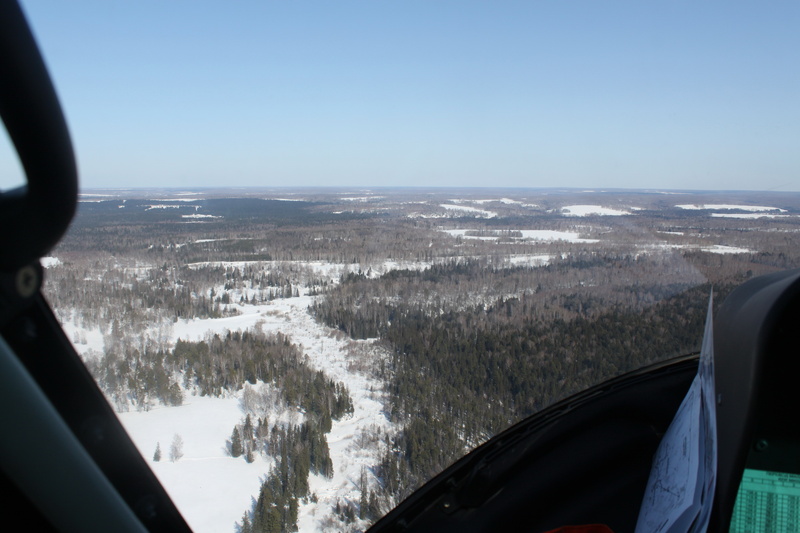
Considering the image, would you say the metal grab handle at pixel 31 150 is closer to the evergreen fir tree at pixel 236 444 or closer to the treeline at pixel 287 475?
the treeline at pixel 287 475

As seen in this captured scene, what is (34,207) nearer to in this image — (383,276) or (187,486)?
(187,486)

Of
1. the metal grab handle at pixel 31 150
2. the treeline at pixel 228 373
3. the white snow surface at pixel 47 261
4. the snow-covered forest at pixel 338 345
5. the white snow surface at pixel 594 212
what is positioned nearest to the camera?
the metal grab handle at pixel 31 150

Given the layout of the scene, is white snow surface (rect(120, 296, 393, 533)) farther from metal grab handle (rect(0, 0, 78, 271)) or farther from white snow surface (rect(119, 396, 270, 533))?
metal grab handle (rect(0, 0, 78, 271))

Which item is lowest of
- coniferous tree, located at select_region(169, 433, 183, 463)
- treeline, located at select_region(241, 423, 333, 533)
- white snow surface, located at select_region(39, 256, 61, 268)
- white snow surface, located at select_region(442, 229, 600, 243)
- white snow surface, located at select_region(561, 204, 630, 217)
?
treeline, located at select_region(241, 423, 333, 533)

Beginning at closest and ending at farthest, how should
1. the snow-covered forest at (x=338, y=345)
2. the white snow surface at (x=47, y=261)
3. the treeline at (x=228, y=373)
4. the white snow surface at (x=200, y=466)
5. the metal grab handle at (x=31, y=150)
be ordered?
the metal grab handle at (x=31, y=150), the white snow surface at (x=47, y=261), the white snow surface at (x=200, y=466), the snow-covered forest at (x=338, y=345), the treeline at (x=228, y=373)

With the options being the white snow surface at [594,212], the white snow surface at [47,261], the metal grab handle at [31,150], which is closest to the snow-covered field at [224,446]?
the white snow surface at [47,261]

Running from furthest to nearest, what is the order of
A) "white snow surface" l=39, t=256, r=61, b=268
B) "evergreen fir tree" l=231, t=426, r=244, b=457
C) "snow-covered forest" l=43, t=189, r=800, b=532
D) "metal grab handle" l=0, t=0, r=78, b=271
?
1. "evergreen fir tree" l=231, t=426, r=244, b=457
2. "snow-covered forest" l=43, t=189, r=800, b=532
3. "white snow surface" l=39, t=256, r=61, b=268
4. "metal grab handle" l=0, t=0, r=78, b=271

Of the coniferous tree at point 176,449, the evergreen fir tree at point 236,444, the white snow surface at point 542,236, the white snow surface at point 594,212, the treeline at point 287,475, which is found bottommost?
the treeline at point 287,475

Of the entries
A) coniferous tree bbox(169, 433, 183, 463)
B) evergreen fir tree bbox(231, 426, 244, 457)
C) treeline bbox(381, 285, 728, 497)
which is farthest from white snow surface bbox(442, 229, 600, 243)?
coniferous tree bbox(169, 433, 183, 463)

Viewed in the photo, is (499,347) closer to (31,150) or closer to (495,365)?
(495,365)

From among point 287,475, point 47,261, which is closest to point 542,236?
point 287,475
